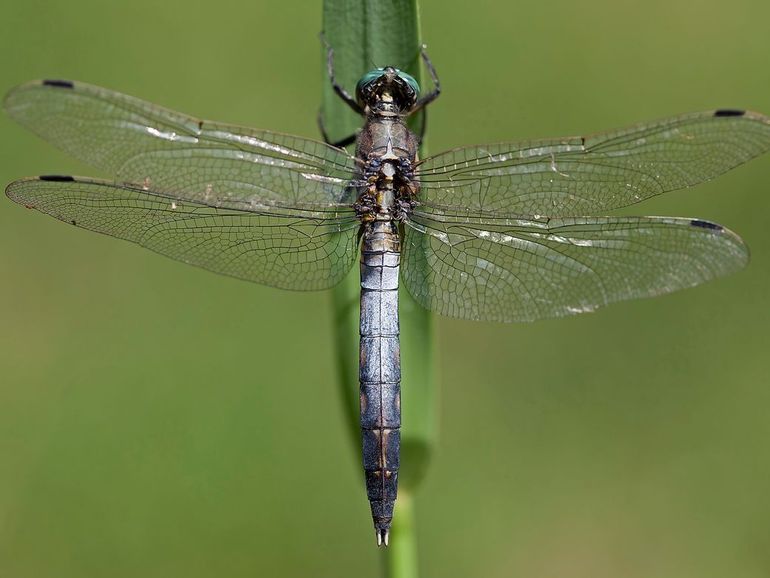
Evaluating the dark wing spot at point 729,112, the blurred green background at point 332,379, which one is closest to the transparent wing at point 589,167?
the dark wing spot at point 729,112

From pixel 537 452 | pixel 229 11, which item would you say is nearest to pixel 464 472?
pixel 537 452

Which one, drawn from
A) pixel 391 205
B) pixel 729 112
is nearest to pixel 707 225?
pixel 729 112

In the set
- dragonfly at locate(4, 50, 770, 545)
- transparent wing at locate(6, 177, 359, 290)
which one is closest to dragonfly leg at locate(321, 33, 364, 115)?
dragonfly at locate(4, 50, 770, 545)

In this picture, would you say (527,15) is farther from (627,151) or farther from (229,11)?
(627,151)

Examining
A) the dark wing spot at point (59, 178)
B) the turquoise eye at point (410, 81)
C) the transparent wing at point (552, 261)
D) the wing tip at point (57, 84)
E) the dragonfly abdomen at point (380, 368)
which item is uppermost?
the turquoise eye at point (410, 81)

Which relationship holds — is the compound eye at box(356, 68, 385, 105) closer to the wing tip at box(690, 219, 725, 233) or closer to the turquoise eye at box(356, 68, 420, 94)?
the turquoise eye at box(356, 68, 420, 94)

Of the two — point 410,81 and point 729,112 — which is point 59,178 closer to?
point 410,81

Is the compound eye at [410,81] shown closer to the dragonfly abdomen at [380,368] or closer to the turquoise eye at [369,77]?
the turquoise eye at [369,77]
